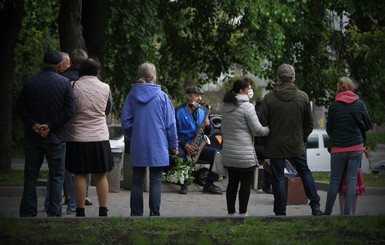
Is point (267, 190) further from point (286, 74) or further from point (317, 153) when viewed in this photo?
point (317, 153)

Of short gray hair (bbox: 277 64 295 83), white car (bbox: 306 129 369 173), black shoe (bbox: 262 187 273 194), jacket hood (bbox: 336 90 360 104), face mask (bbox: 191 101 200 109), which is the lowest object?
white car (bbox: 306 129 369 173)

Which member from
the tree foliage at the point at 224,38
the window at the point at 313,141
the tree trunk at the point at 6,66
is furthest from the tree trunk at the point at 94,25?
the window at the point at 313,141

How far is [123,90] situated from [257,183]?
23.3ft

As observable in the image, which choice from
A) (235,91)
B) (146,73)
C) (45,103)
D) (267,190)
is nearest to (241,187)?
(235,91)

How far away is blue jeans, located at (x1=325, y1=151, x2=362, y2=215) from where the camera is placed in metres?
10.3

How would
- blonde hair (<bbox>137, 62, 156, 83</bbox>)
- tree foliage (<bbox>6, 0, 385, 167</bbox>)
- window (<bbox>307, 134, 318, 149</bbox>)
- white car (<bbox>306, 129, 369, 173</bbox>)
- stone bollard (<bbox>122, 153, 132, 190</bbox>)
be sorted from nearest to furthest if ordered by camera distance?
1. blonde hair (<bbox>137, 62, 156, 83</bbox>)
2. stone bollard (<bbox>122, 153, 132, 190</bbox>)
3. tree foliage (<bbox>6, 0, 385, 167</bbox>)
4. white car (<bbox>306, 129, 369, 173</bbox>)
5. window (<bbox>307, 134, 318, 149</bbox>)

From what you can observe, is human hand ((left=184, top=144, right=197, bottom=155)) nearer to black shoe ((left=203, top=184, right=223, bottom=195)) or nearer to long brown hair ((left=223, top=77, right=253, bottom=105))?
black shoe ((left=203, top=184, right=223, bottom=195))

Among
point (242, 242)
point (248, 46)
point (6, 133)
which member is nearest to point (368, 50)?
point (242, 242)

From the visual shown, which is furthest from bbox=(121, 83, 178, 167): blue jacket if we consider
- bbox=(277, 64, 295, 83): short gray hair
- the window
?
the window

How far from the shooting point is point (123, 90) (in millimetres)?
22141

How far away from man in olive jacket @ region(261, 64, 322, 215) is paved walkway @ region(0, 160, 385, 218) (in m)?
1.43

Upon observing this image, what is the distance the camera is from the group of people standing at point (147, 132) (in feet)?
31.0

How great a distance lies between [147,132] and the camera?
970cm

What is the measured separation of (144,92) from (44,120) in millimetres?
1170
